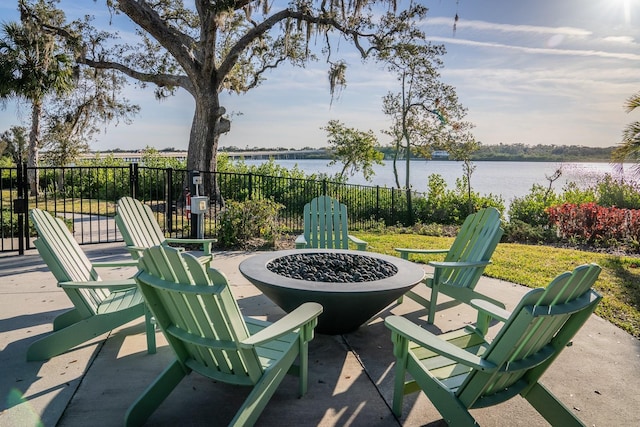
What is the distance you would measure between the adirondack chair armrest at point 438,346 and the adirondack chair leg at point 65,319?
Answer: 7.58 feet

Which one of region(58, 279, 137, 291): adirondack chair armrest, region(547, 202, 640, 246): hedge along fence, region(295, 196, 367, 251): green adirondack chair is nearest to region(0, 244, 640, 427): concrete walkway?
region(58, 279, 137, 291): adirondack chair armrest

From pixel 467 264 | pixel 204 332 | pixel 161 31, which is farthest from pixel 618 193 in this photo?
pixel 204 332

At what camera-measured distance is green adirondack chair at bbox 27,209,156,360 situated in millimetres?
2777

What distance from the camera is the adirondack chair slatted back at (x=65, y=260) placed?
9.23 ft

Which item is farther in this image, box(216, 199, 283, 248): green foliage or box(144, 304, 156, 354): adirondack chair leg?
box(216, 199, 283, 248): green foliage

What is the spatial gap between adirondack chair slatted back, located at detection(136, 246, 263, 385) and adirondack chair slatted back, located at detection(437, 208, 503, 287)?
2171mm

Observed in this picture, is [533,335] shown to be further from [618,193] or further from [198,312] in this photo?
[618,193]

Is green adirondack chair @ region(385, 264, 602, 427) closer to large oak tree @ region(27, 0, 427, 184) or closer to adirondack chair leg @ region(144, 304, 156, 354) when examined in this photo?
adirondack chair leg @ region(144, 304, 156, 354)

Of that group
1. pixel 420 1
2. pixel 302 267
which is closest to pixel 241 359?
pixel 302 267

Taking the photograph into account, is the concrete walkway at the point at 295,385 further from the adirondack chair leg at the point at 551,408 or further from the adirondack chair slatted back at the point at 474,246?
the adirondack chair slatted back at the point at 474,246

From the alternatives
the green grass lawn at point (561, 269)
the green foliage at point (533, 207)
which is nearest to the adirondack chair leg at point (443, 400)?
the green grass lawn at point (561, 269)

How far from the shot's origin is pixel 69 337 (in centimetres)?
279

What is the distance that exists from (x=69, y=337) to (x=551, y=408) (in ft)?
9.22

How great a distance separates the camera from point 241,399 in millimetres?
2371
